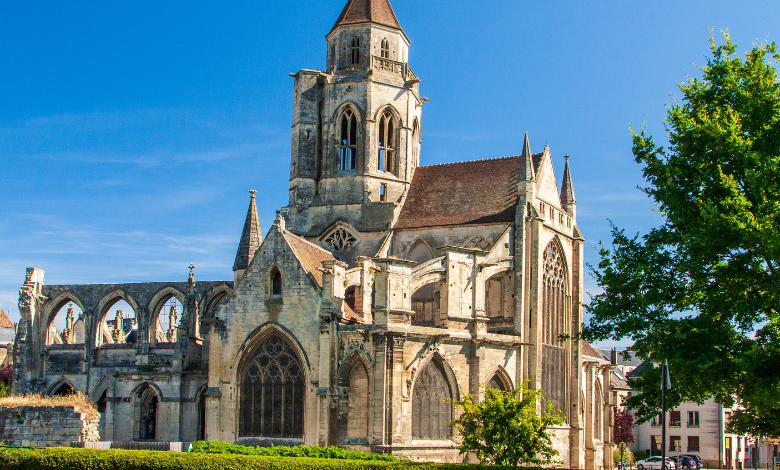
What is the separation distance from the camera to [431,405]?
27.1 metres

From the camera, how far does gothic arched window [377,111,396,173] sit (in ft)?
120

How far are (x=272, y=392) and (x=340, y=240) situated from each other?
31.3 feet

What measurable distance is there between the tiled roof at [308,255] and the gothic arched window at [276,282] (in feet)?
3.03

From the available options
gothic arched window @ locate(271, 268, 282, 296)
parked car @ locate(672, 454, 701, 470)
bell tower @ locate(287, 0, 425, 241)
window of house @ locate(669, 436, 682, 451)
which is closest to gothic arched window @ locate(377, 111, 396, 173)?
bell tower @ locate(287, 0, 425, 241)

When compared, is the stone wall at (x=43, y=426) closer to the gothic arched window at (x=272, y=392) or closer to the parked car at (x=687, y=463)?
the gothic arched window at (x=272, y=392)

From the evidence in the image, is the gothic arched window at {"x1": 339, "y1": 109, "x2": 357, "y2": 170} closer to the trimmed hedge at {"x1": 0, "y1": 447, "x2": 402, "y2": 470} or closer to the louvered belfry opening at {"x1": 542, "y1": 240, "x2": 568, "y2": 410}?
the louvered belfry opening at {"x1": 542, "y1": 240, "x2": 568, "y2": 410}

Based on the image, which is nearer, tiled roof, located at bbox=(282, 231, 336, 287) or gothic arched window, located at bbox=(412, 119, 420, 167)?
tiled roof, located at bbox=(282, 231, 336, 287)

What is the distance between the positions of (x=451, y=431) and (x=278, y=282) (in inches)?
288

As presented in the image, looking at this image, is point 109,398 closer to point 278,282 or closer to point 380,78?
point 278,282

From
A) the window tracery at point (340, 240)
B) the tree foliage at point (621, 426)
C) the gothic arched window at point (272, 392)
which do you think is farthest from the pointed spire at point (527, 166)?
the tree foliage at point (621, 426)

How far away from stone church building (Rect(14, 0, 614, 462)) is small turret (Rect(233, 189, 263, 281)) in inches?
3.5

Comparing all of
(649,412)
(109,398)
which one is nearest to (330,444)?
(649,412)

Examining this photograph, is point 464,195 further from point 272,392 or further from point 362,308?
point 272,392

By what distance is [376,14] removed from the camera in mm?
37469
